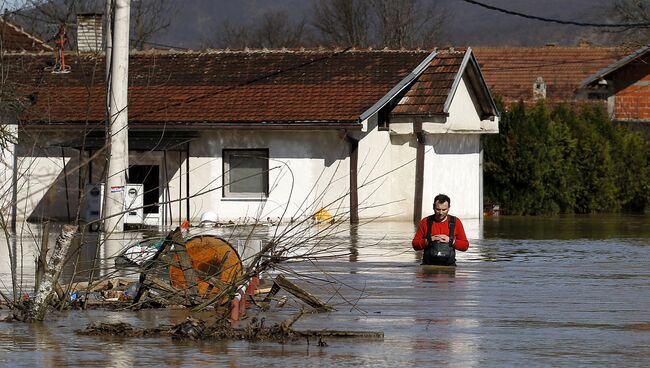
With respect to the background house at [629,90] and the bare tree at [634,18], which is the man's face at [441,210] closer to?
the bare tree at [634,18]

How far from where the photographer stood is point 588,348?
1177 centimetres

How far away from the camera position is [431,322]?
1348 centimetres

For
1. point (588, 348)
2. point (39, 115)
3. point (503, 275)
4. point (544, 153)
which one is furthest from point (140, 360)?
point (544, 153)

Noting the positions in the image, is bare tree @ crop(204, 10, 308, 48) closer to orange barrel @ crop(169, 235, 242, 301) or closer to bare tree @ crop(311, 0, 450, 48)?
bare tree @ crop(311, 0, 450, 48)

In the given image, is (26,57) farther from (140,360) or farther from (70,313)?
(140,360)

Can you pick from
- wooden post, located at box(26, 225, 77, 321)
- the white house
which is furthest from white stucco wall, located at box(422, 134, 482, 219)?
wooden post, located at box(26, 225, 77, 321)

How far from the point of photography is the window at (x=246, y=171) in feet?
116

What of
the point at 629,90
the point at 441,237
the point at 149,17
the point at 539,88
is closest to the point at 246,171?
the point at 441,237

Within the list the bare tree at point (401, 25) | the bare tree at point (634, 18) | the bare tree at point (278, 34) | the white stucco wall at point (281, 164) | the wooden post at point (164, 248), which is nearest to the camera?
the wooden post at point (164, 248)

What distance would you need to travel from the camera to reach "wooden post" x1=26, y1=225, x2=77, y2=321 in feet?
43.5

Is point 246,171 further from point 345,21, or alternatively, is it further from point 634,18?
point 345,21

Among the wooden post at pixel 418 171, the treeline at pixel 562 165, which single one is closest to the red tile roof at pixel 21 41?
the wooden post at pixel 418 171

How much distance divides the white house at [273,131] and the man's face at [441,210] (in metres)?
14.6

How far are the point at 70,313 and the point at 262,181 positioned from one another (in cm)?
2131
